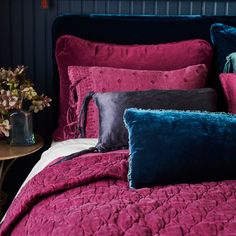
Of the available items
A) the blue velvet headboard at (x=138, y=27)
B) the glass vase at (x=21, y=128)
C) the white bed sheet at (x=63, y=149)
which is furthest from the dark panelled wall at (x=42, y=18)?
the white bed sheet at (x=63, y=149)

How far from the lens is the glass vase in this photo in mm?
2295

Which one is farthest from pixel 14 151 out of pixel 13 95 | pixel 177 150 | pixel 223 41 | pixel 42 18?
pixel 223 41

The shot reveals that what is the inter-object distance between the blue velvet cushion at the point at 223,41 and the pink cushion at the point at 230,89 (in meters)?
0.13

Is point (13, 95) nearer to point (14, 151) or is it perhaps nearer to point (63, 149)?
point (14, 151)

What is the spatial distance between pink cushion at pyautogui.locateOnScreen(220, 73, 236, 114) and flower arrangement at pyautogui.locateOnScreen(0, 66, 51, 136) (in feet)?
2.84

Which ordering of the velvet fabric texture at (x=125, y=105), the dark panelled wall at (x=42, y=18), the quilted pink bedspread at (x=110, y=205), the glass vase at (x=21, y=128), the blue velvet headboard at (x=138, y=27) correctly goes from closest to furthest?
the quilted pink bedspread at (x=110, y=205)
the velvet fabric texture at (x=125, y=105)
the glass vase at (x=21, y=128)
the blue velvet headboard at (x=138, y=27)
the dark panelled wall at (x=42, y=18)

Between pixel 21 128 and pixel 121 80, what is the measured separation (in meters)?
0.54

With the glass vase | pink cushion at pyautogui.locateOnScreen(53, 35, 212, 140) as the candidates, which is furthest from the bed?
pink cushion at pyautogui.locateOnScreen(53, 35, 212, 140)

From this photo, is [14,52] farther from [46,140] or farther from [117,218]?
[117,218]

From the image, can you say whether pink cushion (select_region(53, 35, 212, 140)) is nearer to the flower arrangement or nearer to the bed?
the flower arrangement

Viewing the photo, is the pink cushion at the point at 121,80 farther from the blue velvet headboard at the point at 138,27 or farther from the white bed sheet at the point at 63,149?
the blue velvet headboard at the point at 138,27

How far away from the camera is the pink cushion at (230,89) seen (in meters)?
2.18

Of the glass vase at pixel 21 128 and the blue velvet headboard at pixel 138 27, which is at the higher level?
the blue velvet headboard at pixel 138 27

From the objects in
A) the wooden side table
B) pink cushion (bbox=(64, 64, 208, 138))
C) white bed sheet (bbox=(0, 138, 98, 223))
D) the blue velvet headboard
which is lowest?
the wooden side table
